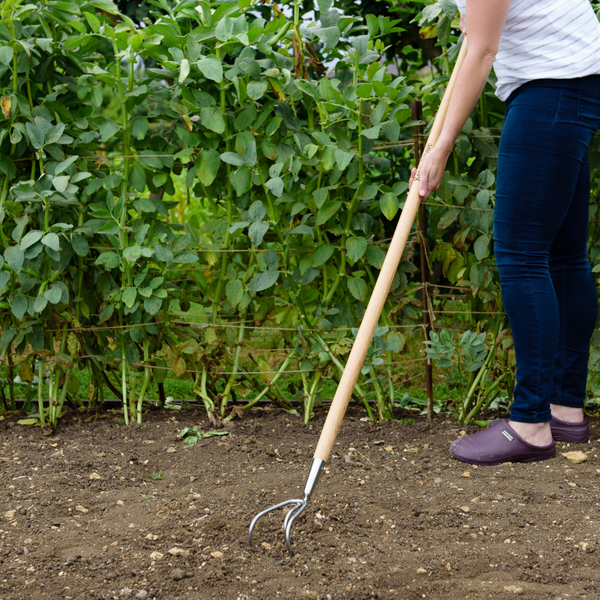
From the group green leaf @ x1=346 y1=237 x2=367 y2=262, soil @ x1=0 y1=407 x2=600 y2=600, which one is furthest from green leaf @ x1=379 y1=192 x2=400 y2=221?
soil @ x1=0 y1=407 x2=600 y2=600

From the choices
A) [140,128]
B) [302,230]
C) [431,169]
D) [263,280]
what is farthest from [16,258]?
[431,169]

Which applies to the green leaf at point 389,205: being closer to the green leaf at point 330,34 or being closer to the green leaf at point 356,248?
the green leaf at point 356,248

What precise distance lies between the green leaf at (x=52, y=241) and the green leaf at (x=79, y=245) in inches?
4.7

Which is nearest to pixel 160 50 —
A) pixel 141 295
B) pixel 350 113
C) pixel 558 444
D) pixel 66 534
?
pixel 350 113

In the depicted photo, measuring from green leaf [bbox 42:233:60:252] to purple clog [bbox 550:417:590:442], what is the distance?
1845 mm

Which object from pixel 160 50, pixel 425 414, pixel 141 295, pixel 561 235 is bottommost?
pixel 425 414

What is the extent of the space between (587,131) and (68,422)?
2.17m

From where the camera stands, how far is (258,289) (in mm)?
2393

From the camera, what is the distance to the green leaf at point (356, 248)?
2336 mm

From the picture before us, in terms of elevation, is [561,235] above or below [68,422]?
above

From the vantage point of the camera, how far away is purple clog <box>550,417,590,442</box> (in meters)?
2.31

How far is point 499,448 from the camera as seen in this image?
7.00ft

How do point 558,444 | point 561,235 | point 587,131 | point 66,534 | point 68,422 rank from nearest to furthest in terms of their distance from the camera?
point 66,534
point 587,131
point 561,235
point 558,444
point 68,422

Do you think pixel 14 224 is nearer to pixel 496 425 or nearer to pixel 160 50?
pixel 160 50
